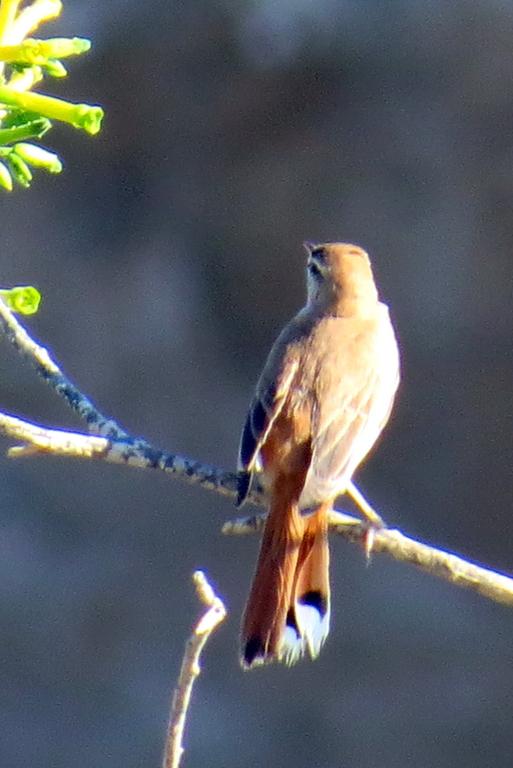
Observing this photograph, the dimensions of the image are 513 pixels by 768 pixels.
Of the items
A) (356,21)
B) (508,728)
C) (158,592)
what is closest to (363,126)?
(356,21)

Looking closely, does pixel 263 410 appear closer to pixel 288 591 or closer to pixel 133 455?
pixel 288 591

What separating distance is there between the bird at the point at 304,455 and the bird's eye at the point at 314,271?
0.29m

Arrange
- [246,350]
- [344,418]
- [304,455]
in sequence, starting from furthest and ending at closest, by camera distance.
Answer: [246,350]
[344,418]
[304,455]

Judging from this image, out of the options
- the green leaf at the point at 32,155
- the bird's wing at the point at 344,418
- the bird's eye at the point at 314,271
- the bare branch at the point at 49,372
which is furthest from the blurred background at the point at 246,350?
the green leaf at the point at 32,155

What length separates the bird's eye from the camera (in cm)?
535

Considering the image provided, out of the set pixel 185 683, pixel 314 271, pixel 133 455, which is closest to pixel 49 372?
pixel 133 455

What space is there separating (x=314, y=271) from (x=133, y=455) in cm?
Answer: 197

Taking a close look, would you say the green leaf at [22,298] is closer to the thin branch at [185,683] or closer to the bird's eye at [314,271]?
the thin branch at [185,683]

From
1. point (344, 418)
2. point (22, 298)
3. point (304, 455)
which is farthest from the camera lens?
point (344, 418)

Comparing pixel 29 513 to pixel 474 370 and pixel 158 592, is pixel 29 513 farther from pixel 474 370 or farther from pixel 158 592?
pixel 474 370

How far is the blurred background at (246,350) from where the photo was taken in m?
7.64

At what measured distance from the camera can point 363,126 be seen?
26.3 feet

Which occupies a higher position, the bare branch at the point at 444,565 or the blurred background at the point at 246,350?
the blurred background at the point at 246,350

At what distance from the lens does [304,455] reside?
435cm
